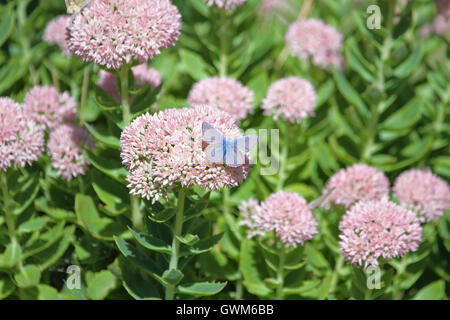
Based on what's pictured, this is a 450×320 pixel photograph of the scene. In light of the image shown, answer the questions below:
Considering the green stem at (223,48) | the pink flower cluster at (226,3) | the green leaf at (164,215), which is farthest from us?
the green stem at (223,48)

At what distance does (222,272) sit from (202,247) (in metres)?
0.35

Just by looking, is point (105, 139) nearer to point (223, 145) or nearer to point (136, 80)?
point (136, 80)

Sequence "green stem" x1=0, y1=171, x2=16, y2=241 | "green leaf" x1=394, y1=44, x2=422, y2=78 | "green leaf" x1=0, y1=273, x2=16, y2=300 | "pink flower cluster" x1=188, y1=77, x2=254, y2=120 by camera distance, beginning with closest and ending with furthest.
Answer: "green stem" x1=0, y1=171, x2=16, y2=241 < "green leaf" x1=0, y1=273, x2=16, y2=300 < "pink flower cluster" x1=188, y1=77, x2=254, y2=120 < "green leaf" x1=394, y1=44, x2=422, y2=78

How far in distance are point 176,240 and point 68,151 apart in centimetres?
57

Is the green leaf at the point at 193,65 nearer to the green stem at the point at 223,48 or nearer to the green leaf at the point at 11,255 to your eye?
the green stem at the point at 223,48

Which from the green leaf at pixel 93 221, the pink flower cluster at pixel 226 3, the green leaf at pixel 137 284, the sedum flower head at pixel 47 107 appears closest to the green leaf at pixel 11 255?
the green leaf at pixel 93 221

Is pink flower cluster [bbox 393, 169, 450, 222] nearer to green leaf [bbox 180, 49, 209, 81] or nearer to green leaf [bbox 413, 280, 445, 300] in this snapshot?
green leaf [bbox 413, 280, 445, 300]

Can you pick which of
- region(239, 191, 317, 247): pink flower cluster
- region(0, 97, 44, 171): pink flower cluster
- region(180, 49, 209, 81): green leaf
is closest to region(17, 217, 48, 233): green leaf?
region(0, 97, 44, 171): pink flower cluster

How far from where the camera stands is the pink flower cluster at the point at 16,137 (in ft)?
5.42

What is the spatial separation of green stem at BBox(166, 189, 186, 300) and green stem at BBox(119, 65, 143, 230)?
0.75 ft

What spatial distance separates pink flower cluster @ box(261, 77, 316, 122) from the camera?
6.75 feet

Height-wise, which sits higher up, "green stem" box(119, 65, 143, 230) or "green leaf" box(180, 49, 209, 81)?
"green leaf" box(180, 49, 209, 81)

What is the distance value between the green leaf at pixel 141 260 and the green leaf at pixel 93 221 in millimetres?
160
